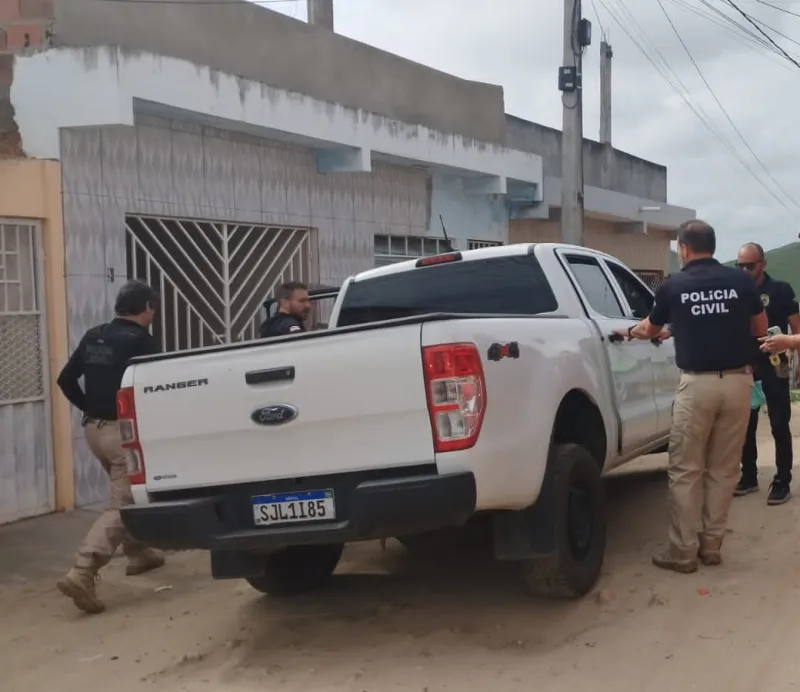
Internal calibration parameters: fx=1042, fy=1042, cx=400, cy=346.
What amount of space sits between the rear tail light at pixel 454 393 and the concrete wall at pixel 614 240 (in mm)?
11227

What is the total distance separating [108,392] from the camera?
609 centimetres

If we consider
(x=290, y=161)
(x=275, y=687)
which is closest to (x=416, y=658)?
(x=275, y=687)

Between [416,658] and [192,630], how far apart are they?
1.37m

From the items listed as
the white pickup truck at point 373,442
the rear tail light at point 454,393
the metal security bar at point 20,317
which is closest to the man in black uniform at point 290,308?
the white pickup truck at point 373,442

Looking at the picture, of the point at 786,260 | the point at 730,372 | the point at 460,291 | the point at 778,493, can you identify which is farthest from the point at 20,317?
the point at 786,260

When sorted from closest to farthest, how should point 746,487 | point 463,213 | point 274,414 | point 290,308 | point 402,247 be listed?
1. point 274,414
2. point 290,308
3. point 746,487
4. point 402,247
5. point 463,213

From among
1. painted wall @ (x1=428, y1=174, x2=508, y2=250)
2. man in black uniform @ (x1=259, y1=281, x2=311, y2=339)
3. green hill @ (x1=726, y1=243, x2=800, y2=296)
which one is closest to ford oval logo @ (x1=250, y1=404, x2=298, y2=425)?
man in black uniform @ (x1=259, y1=281, x2=311, y2=339)

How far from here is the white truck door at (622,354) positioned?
5977mm

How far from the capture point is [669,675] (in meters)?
4.24

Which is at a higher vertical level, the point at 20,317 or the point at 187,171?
the point at 187,171

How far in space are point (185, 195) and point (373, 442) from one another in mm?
5286

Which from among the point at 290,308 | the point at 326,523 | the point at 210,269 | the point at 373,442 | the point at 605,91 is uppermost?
the point at 605,91

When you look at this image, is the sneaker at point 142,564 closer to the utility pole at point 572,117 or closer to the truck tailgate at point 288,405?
the truck tailgate at point 288,405

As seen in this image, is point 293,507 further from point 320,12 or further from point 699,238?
point 320,12
